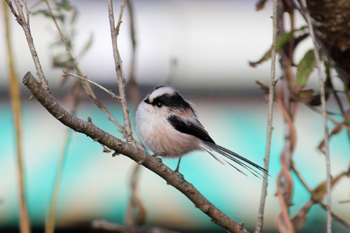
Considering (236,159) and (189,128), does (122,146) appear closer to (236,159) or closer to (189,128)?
(236,159)

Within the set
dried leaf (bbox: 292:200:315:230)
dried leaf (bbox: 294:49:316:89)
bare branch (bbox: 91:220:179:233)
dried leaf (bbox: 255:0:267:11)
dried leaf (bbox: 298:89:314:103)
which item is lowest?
bare branch (bbox: 91:220:179:233)

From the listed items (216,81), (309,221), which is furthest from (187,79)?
(309,221)

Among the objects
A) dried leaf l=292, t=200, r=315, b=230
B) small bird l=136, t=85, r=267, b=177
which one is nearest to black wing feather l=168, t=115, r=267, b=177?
small bird l=136, t=85, r=267, b=177

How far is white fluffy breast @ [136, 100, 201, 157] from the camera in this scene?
64.2 inches

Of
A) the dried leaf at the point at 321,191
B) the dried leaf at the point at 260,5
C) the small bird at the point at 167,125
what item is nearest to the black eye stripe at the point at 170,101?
the small bird at the point at 167,125

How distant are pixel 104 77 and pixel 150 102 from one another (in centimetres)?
242

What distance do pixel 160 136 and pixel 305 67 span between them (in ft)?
2.05

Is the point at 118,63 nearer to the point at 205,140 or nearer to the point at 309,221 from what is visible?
the point at 205,140

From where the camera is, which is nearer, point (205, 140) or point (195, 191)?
point (195, 191)

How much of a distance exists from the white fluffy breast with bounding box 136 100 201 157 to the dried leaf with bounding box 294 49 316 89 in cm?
47

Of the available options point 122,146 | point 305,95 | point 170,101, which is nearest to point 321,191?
point 305,95

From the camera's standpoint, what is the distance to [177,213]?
2695 mm

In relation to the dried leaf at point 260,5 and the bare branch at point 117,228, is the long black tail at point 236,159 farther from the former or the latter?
the dried leaf at point 260,5

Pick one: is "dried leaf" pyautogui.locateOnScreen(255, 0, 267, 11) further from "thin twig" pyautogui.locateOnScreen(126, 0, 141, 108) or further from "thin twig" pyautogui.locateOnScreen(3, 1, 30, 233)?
"thin twig" pyautogui.locateOnScreen(3, 1, 30, 233)
